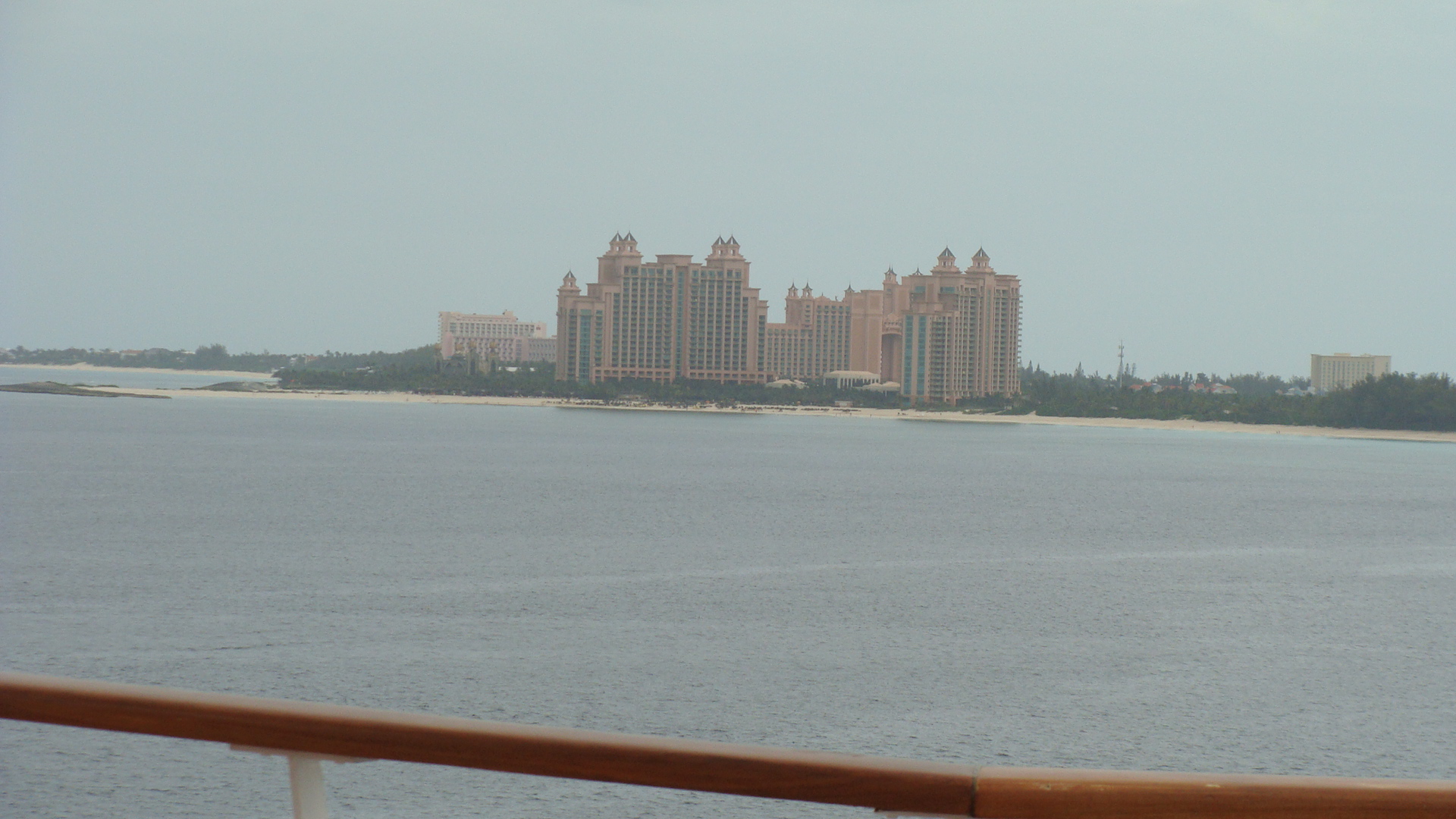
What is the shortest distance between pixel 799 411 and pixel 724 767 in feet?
471

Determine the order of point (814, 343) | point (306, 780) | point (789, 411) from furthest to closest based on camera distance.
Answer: point (814, 343), point (789, 411), point (306, 780)

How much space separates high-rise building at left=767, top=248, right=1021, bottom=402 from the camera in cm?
14238

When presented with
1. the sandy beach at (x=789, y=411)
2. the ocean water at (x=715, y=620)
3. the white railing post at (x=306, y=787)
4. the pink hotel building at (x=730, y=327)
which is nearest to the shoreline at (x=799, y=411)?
the sandy beach at (x=789, y=411)

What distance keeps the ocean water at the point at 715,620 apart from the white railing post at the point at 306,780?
316mm

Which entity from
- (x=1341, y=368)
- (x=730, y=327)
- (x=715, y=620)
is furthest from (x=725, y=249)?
(x=715, y=620)

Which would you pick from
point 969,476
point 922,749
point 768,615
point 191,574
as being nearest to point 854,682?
point 922,749

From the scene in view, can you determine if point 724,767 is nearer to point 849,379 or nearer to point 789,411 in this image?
point 789,411

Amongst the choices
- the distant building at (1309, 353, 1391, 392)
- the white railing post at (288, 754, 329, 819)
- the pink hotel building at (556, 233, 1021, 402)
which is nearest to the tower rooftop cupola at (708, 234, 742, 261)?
the pink hotel building at (556, 233, 1021, 402)

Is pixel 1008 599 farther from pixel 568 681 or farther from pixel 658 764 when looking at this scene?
pixel 658 764

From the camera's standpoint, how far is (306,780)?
1.75m

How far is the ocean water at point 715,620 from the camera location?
1398 cm

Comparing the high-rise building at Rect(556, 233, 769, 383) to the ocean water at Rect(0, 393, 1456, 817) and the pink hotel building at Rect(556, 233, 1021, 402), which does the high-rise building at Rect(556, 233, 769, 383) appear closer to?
the pink hotel building at Rect(556, 233, 1021, 402)

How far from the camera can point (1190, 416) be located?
13150cm

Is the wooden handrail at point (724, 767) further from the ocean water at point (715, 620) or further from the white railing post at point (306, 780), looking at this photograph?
the ocean water at point (715, 620)
